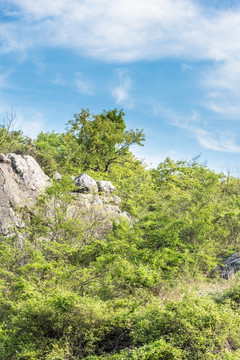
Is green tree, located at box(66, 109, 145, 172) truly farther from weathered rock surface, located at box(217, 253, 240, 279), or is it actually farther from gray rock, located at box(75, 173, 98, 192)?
weathered rock surface, located at box(217, 253, 240, 279)

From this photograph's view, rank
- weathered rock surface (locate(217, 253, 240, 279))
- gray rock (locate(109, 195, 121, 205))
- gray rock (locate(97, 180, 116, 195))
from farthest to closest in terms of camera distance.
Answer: gray rock (locate(97, 180, 116, 195)) → gray rock (locate(109, 195, 121, 205)) → weathered rock surface (locate(217, 253, 240, 279))

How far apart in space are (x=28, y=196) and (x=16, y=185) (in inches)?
27.8

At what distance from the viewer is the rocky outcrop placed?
12.3m

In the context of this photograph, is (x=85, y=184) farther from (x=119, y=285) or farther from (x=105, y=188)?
(x=119, y=285)

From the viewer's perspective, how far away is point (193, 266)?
11867mm

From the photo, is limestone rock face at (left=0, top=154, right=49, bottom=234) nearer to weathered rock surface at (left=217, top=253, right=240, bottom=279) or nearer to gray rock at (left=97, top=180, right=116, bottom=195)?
gray rock at (left=97, top=180, right=116, bottom=195)

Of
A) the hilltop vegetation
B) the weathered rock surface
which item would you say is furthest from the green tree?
the weathered rock surface

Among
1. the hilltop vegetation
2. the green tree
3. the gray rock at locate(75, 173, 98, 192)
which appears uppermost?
the green tree

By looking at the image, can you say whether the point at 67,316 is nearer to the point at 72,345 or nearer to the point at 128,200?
the point at 72,345

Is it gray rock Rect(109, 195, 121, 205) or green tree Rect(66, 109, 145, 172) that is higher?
green tree Rect(66, 109, 145, 172)

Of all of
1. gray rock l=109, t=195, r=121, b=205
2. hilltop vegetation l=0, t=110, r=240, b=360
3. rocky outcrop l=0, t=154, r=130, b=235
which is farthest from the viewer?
gray rock l=109, t=195, r=121, b=205

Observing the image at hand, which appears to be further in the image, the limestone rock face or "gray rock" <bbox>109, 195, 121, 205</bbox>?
"gray rock" <bbox>109, 195, 121, 205</bbox>

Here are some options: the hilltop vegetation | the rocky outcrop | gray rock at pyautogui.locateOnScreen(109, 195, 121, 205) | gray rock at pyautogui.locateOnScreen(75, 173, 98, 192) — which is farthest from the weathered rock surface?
gray rock at pyautogui.locateOnScreen(75, 173, 98, 192)

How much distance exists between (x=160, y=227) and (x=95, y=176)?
9.58 metres
